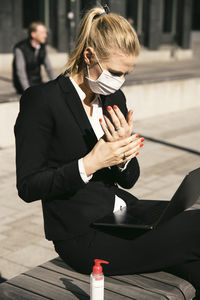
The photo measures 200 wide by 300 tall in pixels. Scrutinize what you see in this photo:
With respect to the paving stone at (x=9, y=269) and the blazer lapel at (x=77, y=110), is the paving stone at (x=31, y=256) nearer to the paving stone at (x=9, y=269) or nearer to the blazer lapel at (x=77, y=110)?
the paving stone at (x=9, y=269)

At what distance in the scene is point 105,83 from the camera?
2871 millimetres

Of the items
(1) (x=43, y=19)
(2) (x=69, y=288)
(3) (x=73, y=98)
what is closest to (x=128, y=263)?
(2) (x=69, y=288)

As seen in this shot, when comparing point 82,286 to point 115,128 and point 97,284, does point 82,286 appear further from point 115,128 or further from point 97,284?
point 115,128

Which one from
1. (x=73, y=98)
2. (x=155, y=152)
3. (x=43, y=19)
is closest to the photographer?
(x=73, y=98)

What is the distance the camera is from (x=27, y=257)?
4781 millimetres

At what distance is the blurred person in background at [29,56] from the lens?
901 centimetres

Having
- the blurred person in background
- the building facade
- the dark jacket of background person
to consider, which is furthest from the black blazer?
the building facade

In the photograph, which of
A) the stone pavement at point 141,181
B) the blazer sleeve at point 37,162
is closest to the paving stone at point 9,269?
the stone pavement at point 141,181

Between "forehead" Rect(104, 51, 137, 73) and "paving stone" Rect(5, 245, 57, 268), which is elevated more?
"forehead" Rect(104, 51, 137, 73)

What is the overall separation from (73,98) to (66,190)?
21.7 inches

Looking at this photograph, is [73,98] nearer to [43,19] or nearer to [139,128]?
[139,128]

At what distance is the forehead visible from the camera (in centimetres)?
279

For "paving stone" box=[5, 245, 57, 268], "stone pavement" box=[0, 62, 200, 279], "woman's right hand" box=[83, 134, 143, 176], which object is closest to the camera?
"woman's right hand" box=[83, 134, 143, 176]

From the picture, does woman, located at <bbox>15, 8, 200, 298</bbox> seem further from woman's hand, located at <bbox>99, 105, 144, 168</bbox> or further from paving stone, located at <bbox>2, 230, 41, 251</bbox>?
paving stone, located at <bbox>2, 230, 41, 251</bbox>
